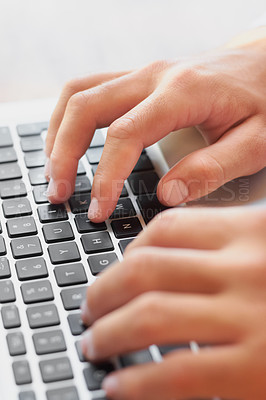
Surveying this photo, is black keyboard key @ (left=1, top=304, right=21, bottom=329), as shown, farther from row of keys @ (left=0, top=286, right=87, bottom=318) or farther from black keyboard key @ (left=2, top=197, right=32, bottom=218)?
black keyboard key @ (left=2, top=197, right=32, bottom=218)

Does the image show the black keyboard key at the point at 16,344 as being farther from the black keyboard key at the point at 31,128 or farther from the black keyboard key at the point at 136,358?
the black keyboard key at the point at 31,128

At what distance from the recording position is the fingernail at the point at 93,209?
1.69ft

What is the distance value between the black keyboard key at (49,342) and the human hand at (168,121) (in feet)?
0.43

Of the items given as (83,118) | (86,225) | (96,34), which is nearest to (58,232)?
(86,225)

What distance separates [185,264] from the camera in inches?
15.5

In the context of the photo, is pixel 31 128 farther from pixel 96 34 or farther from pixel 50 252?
pixel 96 34

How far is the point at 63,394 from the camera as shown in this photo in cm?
38

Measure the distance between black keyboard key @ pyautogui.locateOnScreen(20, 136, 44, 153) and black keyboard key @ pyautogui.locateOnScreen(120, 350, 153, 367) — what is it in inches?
10.8

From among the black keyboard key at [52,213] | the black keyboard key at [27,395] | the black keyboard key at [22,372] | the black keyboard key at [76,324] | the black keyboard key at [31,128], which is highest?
the black keyboard key at [31,128]

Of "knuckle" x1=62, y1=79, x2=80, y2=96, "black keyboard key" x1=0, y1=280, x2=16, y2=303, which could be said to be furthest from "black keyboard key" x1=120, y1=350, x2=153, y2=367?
"knuckle" x1=62, y1=79, x2=80, y2=96

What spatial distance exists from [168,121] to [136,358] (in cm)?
24

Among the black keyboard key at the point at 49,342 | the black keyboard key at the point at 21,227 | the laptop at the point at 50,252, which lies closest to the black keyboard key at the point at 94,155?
the laptop at the point at 50,252

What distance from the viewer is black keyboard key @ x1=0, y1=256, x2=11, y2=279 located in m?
0.46

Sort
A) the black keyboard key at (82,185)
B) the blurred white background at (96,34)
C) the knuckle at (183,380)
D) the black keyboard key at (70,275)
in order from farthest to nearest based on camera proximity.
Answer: the blurred white background at (96,34) < the black keyboard key at (82,185) < the black keyboard key at (70,275) < the knuckle at (183,380)
